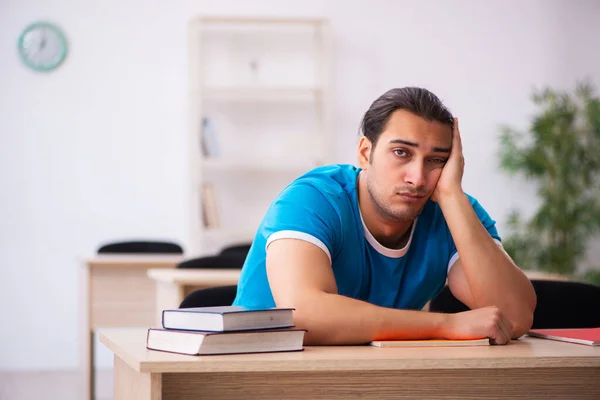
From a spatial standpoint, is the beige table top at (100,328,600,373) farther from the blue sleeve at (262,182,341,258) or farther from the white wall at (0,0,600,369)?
the white wall at (0,0,600,369)

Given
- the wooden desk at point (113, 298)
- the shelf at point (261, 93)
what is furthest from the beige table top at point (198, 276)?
Answer: the shelf at point (261, 93)

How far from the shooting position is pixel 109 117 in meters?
5.79

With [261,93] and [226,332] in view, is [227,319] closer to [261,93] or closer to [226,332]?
[226,332]

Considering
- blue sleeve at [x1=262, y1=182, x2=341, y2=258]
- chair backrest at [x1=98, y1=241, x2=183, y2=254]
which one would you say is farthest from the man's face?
chair backrest at [x1=98, y1=241, x2=183, y2=254]

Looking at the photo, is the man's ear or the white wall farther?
the white wall

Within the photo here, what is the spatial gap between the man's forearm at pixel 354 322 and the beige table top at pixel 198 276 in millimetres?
1424

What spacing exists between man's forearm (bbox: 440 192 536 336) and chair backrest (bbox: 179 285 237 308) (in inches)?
20.9

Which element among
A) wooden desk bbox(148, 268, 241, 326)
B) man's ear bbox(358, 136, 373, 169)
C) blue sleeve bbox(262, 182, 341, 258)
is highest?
man's ear bbox(358, 136, 373, 169)

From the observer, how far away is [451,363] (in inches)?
51.0

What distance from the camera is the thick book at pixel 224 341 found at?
4.10 ft

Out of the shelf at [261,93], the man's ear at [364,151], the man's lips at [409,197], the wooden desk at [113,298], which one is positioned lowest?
the wooden desk at [113,298]

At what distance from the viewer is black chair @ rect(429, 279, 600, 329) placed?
211cm

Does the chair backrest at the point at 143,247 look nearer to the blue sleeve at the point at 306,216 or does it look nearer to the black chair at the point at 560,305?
the black chair at the point at 560,305

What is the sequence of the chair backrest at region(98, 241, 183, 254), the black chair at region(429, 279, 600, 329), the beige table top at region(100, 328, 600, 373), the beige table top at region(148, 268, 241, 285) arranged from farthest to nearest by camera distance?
1. the chair backrest at region(98, 241, 183, 254)
2. the beige table top at region(148, 268, 241, 285)
3. the black chair at region(429, 279, 600, 329)
4. the beige table top at region(100, 328, 600, 373)
